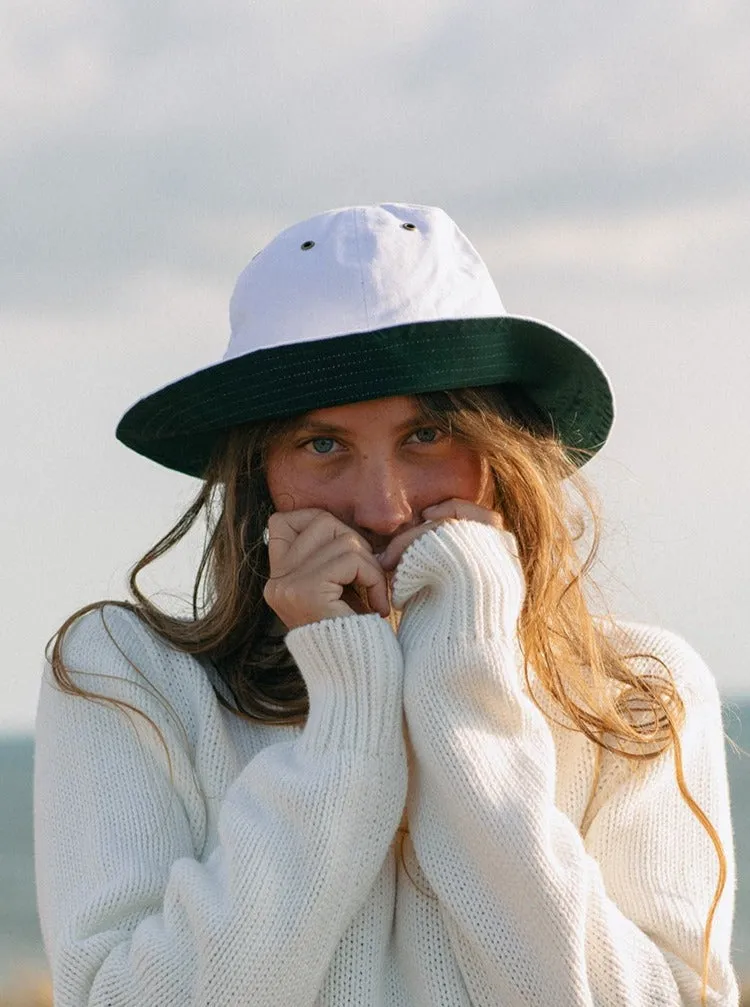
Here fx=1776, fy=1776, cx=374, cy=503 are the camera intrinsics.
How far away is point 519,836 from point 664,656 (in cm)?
79

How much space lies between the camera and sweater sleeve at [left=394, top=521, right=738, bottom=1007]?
3225 millimetres

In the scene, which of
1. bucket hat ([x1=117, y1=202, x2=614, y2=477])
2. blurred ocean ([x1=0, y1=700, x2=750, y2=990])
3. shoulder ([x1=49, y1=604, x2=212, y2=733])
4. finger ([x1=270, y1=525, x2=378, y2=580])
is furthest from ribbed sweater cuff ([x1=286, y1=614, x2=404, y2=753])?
blurred ocean ([x1=0, y1=700, x2=750, y2=990])

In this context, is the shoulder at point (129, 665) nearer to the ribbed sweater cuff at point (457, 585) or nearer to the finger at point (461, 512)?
the ribbed sweater cuff at point (457, 585)

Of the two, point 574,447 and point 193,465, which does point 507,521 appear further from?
point 193,465

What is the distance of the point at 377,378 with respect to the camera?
11.8 feet

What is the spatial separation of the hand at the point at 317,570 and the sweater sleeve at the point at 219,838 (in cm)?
7

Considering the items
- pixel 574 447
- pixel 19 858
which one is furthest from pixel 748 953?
pixel 574 447

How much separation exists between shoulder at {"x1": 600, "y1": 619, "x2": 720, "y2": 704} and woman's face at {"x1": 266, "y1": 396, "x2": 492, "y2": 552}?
53 cm

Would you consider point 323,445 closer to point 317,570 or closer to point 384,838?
point 317,570

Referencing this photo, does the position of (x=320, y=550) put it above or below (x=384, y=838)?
above

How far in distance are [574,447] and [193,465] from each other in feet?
2.91

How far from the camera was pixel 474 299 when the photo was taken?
3740mm

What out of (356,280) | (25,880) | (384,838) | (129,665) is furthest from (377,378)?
(25,880)

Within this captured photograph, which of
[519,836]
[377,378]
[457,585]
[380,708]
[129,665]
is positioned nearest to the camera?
[519,836]
